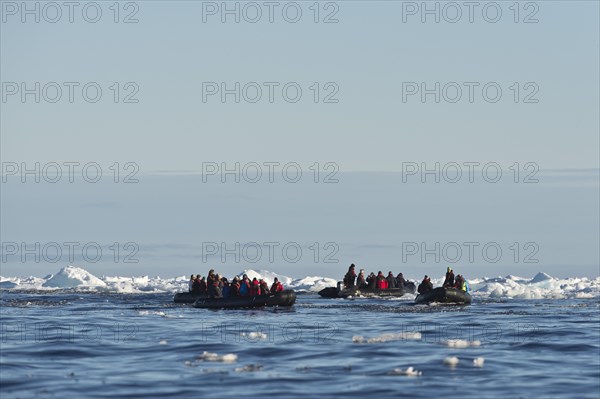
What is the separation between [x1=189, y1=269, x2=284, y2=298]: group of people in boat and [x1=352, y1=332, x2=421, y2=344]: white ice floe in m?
17.6

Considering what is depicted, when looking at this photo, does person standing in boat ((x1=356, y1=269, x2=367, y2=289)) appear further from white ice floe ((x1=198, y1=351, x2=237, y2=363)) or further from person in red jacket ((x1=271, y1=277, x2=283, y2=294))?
white ice floe ((x1=198, y1=351, x2=237, y2=363))

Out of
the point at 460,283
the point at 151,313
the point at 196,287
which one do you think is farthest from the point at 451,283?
the point at 151,313

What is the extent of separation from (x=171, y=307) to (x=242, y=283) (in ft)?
14.0

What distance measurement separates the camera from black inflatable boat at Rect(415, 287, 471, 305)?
6088 cm

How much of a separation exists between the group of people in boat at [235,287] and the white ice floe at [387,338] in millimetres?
17601

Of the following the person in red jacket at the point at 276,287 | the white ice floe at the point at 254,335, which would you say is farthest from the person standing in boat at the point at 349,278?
the white ice floe at the point at 254,335

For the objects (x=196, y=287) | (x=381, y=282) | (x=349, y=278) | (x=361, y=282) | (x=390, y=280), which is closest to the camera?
(x=196, y=287)

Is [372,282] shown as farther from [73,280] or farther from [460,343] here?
[73,280]

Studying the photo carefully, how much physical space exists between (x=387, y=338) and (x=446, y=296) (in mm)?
20687

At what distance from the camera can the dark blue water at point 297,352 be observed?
2925 cm

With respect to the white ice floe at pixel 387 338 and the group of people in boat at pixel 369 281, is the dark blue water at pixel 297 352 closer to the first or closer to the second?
the white ice floe at pixel 387 338

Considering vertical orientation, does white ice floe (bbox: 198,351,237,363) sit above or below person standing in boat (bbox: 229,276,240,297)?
below

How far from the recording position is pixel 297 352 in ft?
121

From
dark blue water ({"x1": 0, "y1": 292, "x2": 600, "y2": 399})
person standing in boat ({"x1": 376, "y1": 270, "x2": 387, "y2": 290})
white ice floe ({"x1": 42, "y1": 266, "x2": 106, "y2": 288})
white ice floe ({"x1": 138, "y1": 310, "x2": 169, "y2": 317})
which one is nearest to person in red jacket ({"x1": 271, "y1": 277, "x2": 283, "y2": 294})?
dark blue water ({"x1": 0, "y1": 292, "x2": 600, "y2": 399})
